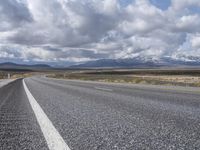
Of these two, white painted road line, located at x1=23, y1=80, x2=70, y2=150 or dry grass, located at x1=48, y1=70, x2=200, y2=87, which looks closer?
white painted road line, located at x1=23, y1=80, x2=70, y2=150

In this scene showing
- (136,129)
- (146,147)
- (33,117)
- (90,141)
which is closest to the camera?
(146,147)

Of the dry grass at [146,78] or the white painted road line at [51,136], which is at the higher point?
the white painted road line at [51,136]

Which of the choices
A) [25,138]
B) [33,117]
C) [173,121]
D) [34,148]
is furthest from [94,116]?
[34,148]

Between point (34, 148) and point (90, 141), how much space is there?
86 centimetres

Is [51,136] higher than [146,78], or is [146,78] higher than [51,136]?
[51,136]

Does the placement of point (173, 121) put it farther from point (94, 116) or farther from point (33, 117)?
point (33, 117)

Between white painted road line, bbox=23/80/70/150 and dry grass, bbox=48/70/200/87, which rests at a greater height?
white painted road line, bbox=23/80/70/150

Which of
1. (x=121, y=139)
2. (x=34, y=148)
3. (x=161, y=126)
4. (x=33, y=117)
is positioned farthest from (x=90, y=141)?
(x=33, y=117)

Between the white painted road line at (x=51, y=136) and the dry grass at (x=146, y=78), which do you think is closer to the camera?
the white painted road line at (x=51, y=136)

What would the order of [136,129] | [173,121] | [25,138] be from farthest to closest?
[173,121], [136,129], [25,138]

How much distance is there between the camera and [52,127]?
5.92 metres

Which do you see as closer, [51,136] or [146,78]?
[51,136]

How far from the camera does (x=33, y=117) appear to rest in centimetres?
739

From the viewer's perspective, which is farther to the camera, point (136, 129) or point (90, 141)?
point (136, 129)
